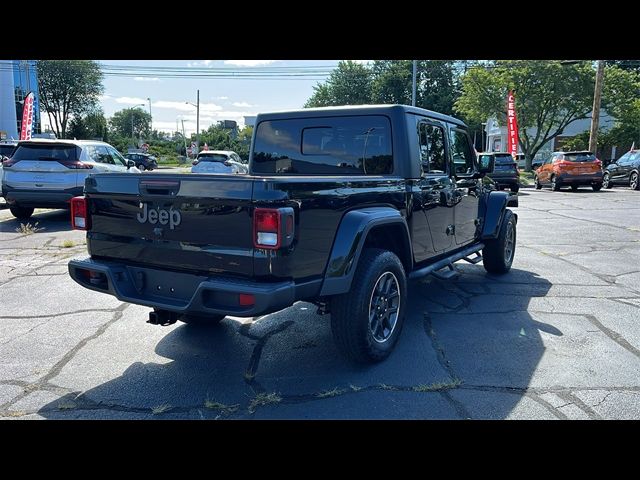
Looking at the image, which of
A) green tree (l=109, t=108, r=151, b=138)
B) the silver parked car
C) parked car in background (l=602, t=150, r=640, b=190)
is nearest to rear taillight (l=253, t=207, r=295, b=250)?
the silver parked car

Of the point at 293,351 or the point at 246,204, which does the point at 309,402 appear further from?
the point at 246,204

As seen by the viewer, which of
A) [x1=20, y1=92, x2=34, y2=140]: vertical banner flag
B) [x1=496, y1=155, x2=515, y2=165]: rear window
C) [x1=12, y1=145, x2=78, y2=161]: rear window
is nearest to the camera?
[x1=12, y1=145, x2=78, y2=161]: rear window

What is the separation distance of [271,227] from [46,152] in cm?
931

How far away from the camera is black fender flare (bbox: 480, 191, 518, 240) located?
20.5 feet

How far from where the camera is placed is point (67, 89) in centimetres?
6425

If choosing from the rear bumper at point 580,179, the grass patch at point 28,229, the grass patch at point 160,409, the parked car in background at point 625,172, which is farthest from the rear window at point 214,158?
the grass patch at point 160,409

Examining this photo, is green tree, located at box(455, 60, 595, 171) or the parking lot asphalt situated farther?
green tree, located at box(455, 60, 595, 171)

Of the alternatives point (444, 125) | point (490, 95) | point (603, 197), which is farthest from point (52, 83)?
point (444, 125)

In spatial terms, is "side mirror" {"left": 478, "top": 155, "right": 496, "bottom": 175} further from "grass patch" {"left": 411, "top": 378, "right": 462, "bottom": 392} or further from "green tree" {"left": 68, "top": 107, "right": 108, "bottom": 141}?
"green tree" {"left": 68, "top": 107, "right": 108, "bottom": 141}

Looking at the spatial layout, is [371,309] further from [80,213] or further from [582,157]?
[582,157]

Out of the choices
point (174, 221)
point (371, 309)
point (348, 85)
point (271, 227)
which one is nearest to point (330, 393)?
point (371, 309)

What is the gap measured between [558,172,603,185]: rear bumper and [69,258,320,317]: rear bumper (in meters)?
20.0

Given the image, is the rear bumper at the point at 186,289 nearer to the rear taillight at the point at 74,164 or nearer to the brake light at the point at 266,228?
the brake light at the point at 266,228

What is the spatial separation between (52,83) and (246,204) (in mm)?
71516
